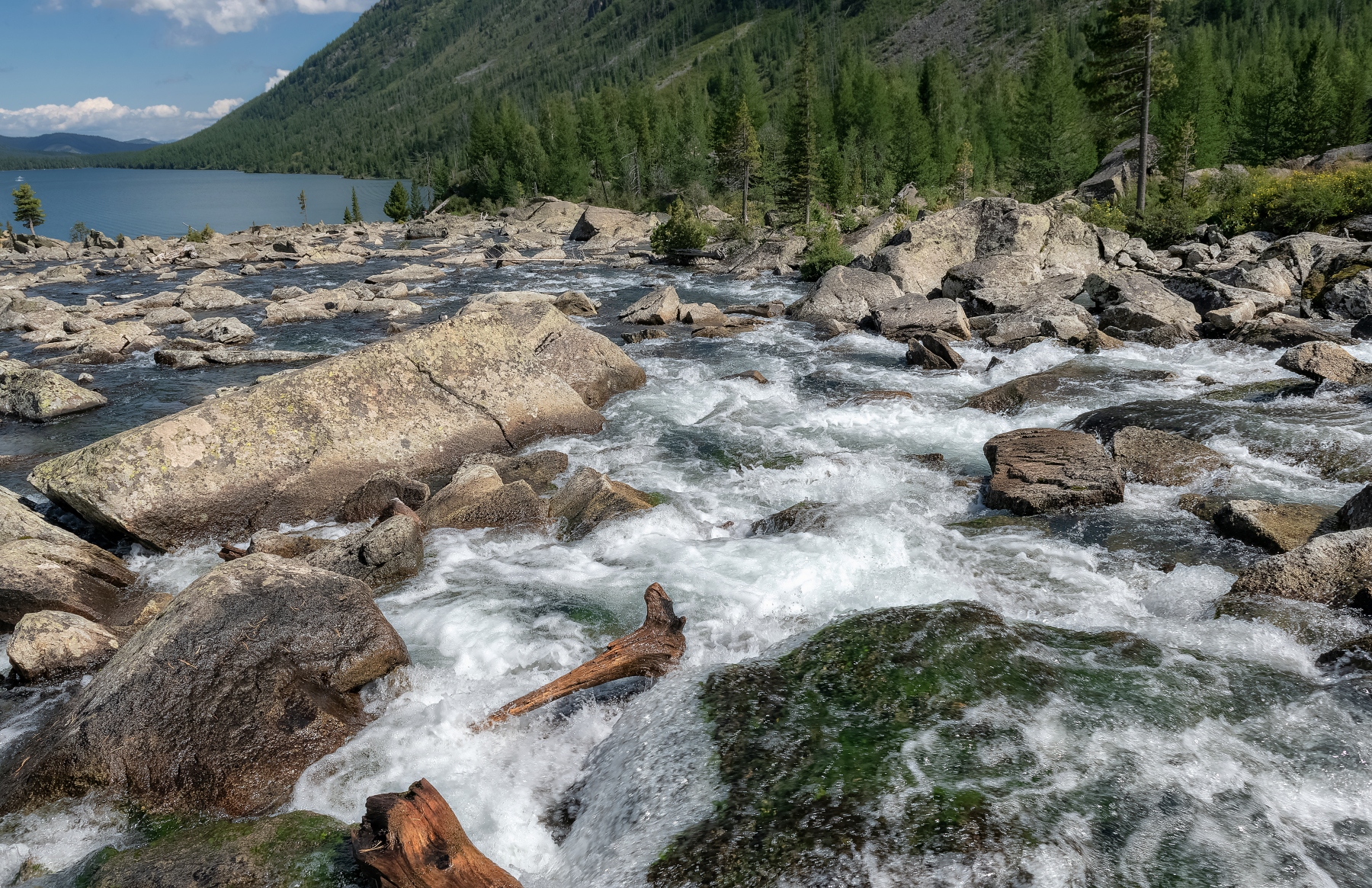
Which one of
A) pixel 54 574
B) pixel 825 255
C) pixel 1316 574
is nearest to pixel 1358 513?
pixel 1316 574

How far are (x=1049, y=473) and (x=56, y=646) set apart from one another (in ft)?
37.8

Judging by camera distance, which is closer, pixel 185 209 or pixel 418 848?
pixel 418 848

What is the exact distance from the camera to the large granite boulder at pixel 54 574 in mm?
8039

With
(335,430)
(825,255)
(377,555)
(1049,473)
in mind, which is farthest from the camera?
(825,255)

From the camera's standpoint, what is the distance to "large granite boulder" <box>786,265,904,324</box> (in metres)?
26.1

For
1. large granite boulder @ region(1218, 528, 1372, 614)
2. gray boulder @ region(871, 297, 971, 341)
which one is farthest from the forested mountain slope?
large granite boulder @ region(1218, 528, 1372, 614)

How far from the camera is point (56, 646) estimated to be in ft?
22.8

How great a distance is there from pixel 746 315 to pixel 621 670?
2242 centimetres

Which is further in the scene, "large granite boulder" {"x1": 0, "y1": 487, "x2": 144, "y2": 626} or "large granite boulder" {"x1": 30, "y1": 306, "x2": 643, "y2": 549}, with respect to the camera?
"large granite boulder" {"x1": 30, "y1": 306, "x2": 643, "y2": 549}

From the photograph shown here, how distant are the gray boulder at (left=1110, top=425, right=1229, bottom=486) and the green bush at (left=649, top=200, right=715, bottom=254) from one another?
41.2 meters

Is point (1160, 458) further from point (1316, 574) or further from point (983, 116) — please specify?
point (983, 116)

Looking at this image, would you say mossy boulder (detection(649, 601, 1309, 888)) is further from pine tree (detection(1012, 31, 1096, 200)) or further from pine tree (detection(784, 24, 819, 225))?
pine tree (detection(1012, 31, 1096, 200))

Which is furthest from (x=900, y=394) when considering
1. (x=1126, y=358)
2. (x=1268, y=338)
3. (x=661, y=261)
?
(x=661, y=261)

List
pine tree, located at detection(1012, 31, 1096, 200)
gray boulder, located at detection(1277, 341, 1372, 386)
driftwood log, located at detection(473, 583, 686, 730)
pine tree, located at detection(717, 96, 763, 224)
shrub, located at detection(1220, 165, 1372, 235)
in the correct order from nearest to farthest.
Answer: driftwood log, located at detection(473, 583, 686, 730), gray boulder, located at detection(1277, 341, 1372, 386), shrub, located at detection(1220, 165, 1372, 235), pine tree, located at detection(1012, 31, 1096, 200), pine tree, located at detection(717, 96, 763, 224)
